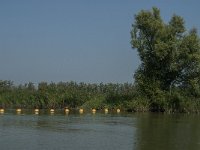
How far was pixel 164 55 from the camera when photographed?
5869 centimetres

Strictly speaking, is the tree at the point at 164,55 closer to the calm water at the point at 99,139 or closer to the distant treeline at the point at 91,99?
the distant treeline at the point at 91,99

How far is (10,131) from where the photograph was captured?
28859 mm

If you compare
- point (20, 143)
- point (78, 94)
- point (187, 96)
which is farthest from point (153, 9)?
point (20, 143)

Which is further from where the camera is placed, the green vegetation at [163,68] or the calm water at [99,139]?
the green vegetation at [163,68]

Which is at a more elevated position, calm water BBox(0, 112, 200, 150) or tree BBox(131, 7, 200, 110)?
tree BBox(131, 7, 200, 110)

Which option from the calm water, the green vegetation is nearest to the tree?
the green vegetation

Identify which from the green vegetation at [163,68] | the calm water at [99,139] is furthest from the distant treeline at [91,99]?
the calm water at [99,139]

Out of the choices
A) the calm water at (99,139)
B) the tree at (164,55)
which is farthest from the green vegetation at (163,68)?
the calm water at (99,139)

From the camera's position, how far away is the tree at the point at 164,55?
58.6 meters

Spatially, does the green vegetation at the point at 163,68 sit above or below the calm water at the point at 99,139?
above

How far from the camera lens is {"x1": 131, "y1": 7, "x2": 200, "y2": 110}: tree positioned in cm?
5859

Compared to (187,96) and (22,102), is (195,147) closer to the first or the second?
(187,96)

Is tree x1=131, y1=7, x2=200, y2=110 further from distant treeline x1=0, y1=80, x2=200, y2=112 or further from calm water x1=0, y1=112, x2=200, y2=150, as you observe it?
calm water x1=0, y1=112, x2=200, y2=150

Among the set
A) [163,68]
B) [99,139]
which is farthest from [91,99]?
[99,139]
